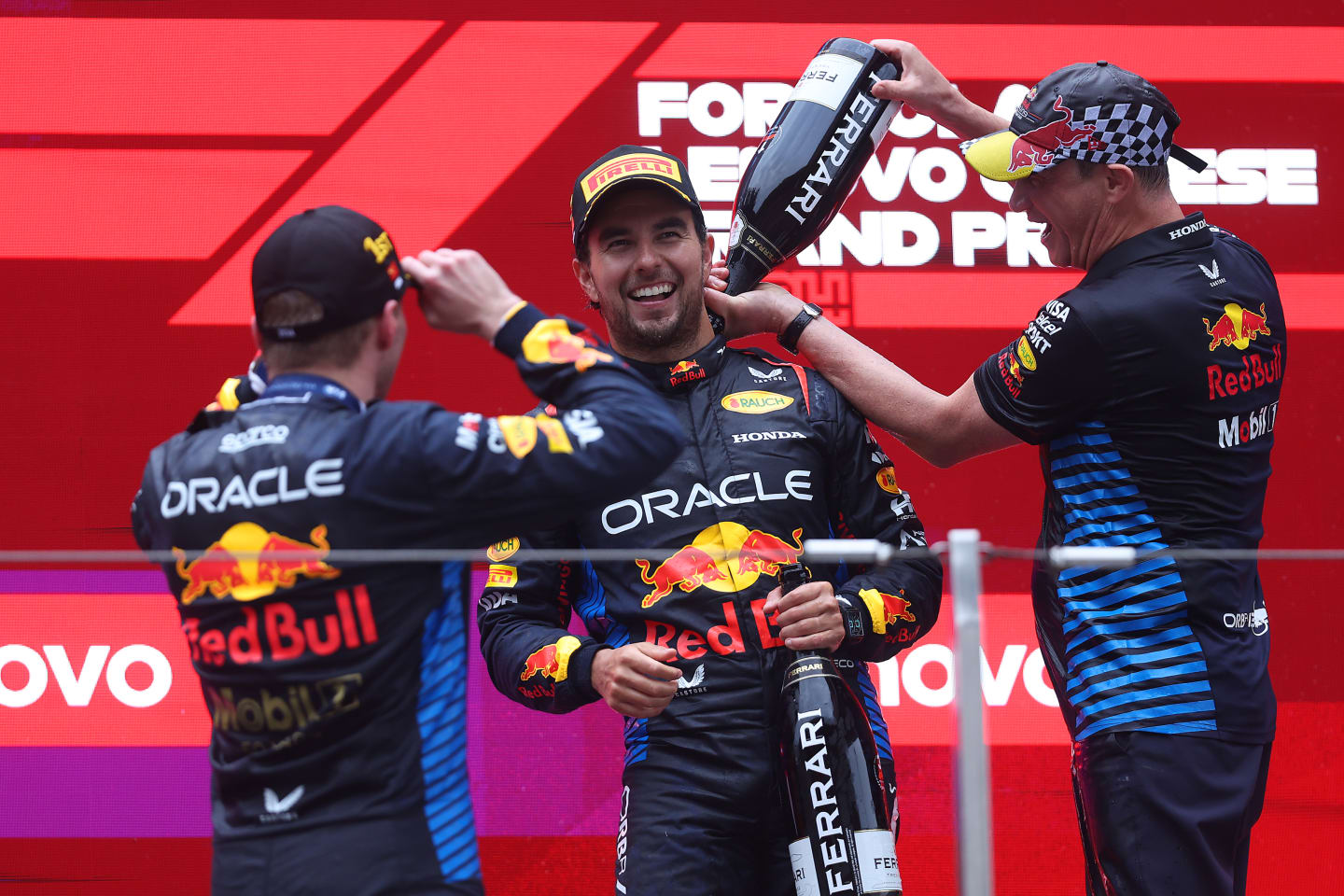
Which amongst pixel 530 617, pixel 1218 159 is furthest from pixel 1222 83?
pixel 530 617

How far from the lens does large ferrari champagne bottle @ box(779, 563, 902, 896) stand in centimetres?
185

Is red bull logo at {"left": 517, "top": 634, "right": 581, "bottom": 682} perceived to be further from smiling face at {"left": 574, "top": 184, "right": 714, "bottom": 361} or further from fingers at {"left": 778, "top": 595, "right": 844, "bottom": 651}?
smiling face at {"left": 574, "top": 184, "right": 714, "bottom": 361}

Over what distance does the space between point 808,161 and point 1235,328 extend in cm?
76

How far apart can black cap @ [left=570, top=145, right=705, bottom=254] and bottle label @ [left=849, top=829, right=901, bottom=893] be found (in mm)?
1054

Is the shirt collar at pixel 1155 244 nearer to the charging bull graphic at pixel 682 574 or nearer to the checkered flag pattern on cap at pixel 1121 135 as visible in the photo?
the checkered flag pattern on cap at pixel 1121 135

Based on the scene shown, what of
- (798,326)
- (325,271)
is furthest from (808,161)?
(325,271)

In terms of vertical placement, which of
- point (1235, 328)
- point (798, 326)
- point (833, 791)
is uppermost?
point (798, 326)

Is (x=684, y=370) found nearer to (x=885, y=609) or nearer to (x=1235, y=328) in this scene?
(x=885, y=609)

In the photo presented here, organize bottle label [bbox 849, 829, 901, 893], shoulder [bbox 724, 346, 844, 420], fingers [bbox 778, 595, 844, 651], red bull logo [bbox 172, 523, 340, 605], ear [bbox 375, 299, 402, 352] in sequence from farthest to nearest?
shoulder [bbox 724, 346, 844, 420] → fingers [bbox 778, 595, 844, 651] → bottle label [bbox 849, 829, 901, 893] → ear [bbox 375, 299, 402, 352] → red bull logo [bbox 172, 523, 340, 605]

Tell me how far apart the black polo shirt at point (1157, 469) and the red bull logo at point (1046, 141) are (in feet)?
0.62

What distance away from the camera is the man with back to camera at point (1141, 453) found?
1972mm

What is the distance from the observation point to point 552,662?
203cm

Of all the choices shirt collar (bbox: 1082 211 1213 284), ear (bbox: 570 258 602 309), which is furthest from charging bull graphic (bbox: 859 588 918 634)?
ear (bbox: 570 258 602 309)

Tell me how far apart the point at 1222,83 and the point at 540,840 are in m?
2.35
